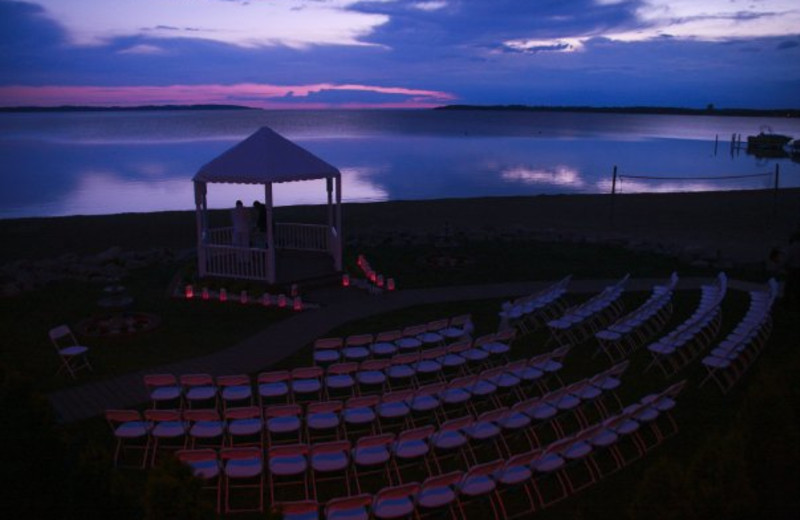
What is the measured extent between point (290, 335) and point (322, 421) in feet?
15.5

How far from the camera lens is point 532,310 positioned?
12727 mm

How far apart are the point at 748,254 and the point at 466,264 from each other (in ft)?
32.7

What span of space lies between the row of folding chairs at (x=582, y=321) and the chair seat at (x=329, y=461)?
18.7ft

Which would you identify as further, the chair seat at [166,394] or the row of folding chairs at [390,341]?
the row of folding chairs at [390,341]

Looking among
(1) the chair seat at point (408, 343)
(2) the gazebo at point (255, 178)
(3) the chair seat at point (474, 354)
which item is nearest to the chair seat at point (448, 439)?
(3) the chair seat at point (474, 354)

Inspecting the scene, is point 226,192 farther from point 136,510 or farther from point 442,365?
point 136,510

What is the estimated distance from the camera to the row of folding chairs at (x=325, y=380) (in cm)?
899

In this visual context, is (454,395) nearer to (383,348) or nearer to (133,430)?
(383,348)

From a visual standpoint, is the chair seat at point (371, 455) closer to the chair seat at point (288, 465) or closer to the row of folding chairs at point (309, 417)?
the chair seat at point (288, 465)

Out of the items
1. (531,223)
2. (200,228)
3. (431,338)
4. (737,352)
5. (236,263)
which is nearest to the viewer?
(737,352)

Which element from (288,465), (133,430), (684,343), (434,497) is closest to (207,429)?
(133,430)

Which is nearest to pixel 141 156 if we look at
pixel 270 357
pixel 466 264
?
pixel 466 264

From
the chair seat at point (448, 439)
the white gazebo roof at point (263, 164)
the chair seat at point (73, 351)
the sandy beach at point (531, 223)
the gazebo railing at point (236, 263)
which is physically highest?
the white gazebo roof at point (263, 164)

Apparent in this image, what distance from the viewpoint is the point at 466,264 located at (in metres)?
18.9
